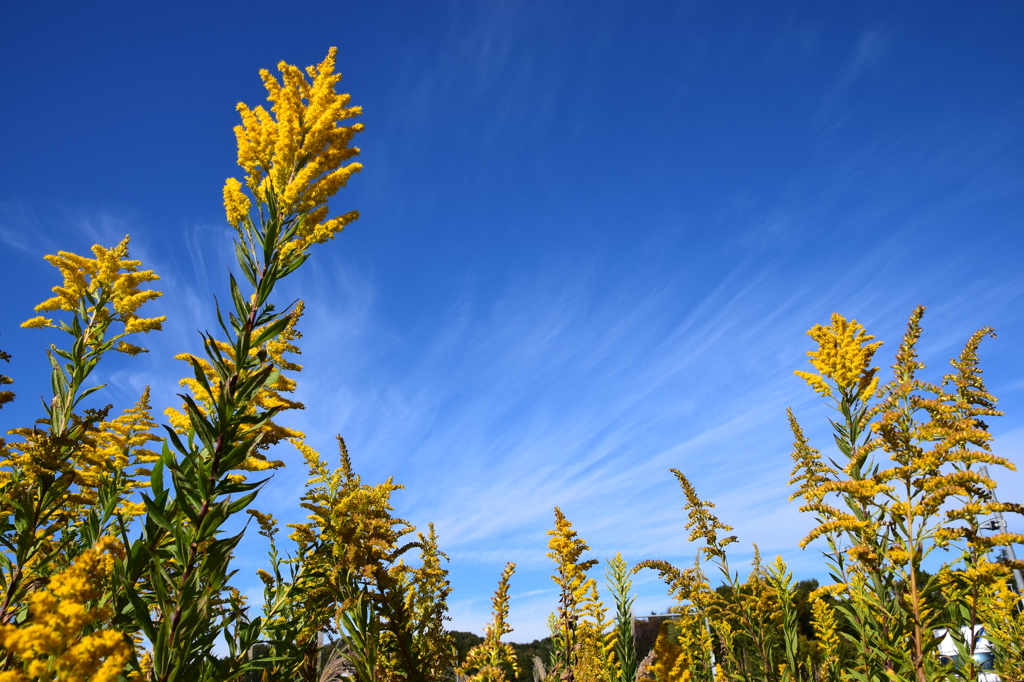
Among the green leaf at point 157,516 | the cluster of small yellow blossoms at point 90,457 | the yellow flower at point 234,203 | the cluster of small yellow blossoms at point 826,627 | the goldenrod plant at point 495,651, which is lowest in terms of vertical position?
the cluster of small yellow blossoms at point 826,627

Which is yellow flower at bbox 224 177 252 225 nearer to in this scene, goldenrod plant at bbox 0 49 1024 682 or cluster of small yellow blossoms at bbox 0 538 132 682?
goldenrod plant at bbox 0 49 1024 682

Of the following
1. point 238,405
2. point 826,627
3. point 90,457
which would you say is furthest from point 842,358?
point 90,457

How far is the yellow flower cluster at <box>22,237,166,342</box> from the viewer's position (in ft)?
17.6

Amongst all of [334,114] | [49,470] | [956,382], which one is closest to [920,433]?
[956,382]

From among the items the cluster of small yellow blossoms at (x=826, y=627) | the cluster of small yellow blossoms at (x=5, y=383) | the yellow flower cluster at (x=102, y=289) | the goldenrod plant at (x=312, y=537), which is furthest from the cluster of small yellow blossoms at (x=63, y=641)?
the cluster of small yellow blossoms at (x=826, y=627)

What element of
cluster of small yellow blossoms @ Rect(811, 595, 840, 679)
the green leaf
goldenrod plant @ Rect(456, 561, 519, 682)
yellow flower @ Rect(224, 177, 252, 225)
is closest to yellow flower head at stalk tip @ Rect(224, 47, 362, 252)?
yellow flower @ Rect(224, 177, 252, 225)

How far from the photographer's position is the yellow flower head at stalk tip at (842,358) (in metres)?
4.50

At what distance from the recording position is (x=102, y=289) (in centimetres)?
552

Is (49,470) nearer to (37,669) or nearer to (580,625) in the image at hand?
(37,669)

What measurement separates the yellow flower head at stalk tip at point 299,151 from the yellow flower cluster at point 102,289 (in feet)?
9.45

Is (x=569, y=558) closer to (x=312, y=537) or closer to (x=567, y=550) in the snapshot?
(x=567, y=550)

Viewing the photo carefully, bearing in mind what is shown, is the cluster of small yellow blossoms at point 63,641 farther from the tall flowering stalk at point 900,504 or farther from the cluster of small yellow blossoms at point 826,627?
the cluster of small yellow blossoms at point 826,627

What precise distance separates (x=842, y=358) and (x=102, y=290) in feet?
24.6

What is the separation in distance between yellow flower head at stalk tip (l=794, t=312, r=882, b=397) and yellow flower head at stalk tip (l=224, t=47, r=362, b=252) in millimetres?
4372
